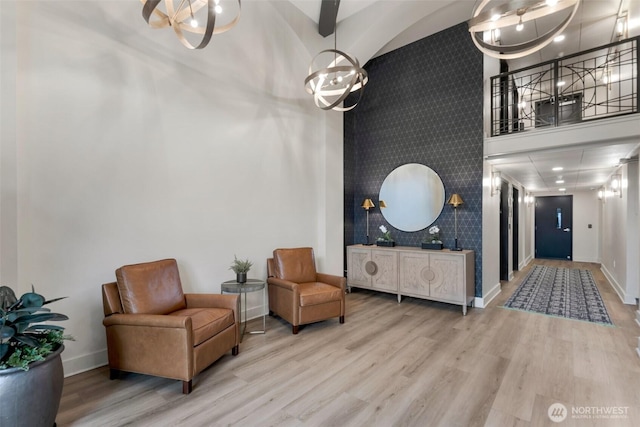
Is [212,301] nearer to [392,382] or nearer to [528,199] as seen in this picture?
[392,382]

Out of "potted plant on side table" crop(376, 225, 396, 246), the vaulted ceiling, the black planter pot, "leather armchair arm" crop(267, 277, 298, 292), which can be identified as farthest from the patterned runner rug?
"leather armchair arm" crop(267, 277, 298, 292)

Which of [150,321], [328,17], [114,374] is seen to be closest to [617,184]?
[328,17]

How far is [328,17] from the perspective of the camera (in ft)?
15.1

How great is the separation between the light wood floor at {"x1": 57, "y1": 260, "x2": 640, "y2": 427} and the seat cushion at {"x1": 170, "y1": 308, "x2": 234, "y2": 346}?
1.23 ft

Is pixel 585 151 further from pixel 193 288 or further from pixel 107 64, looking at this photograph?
pixel 107 64

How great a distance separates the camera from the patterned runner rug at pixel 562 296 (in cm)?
425

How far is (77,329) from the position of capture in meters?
2.69

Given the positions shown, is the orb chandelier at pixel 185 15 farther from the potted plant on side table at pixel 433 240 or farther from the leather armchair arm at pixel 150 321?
the potted plant on side table at pixel 433 240

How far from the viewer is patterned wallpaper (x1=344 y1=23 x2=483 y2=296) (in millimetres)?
4664

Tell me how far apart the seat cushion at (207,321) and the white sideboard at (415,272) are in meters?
2.84

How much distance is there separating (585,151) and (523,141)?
80cm

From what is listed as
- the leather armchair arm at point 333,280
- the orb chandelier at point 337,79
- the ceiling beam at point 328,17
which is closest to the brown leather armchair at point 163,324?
the leather armchair arm at point 333,280

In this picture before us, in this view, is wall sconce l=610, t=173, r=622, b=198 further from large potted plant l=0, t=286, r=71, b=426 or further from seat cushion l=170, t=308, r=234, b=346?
large potted plant l=0, t=286, r=71, b=426

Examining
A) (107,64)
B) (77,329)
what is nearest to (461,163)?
(107,64)
